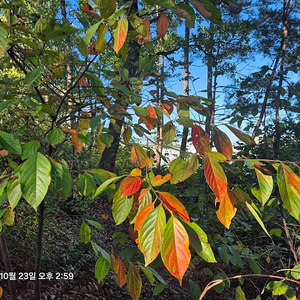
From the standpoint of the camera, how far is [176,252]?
1.35 feet

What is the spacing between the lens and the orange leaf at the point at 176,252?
0.41m

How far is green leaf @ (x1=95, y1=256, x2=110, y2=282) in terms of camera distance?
743 mm

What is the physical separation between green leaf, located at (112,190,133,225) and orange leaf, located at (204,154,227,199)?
209 mm

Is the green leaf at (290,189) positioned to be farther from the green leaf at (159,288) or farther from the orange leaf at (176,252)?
the green leaf at (159,288)

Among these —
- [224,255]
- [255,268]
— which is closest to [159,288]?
[224,255]

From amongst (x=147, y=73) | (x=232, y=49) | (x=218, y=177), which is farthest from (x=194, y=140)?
(x=232, y=49)

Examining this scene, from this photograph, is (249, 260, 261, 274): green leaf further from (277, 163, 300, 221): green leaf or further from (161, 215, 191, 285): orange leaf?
(161, 215, 191, 285): orange leaf

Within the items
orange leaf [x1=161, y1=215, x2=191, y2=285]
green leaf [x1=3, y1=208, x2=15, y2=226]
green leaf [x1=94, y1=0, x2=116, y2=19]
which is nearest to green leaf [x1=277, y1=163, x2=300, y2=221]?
orange leaf [x1=161, y1=215, x2=191, y2=285]

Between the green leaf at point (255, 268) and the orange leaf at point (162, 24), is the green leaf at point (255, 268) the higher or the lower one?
the lower one

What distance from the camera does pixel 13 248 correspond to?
227 cm

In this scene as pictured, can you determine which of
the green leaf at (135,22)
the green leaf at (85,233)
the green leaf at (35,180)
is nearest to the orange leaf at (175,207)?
the green leaf at (35,180)

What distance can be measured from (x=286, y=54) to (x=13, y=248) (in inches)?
119

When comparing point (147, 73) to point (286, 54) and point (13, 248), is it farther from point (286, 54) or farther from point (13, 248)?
point (13, 248)

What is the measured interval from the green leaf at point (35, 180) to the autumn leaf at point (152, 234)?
232 millimetres
